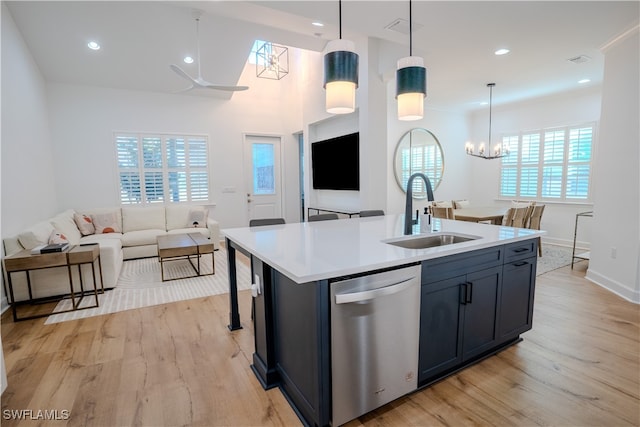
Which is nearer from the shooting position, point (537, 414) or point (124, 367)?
point (537, 414)

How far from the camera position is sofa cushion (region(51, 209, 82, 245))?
13.9ft

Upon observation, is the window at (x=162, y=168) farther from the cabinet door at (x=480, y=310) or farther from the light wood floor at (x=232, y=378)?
the cabinet door at (x=480, y=310)

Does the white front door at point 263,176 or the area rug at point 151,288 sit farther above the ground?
the white front door at point 263,176

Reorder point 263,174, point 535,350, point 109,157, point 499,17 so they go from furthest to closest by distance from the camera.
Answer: point 263,174
point 109,157
point 499,17
point 535,350

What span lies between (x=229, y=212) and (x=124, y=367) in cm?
485

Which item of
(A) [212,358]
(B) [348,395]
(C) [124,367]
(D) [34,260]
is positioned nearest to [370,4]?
(B) [348,395]

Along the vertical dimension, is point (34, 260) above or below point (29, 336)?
above

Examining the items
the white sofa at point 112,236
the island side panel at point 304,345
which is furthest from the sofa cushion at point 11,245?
the island side panel at point 304,345

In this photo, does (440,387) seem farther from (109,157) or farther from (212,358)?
(109,157)

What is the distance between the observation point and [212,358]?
2.31 meters

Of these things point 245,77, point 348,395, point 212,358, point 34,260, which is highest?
point 245,77

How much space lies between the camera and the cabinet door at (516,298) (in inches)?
87.0

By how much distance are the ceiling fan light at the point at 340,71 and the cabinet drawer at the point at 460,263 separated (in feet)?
3.59

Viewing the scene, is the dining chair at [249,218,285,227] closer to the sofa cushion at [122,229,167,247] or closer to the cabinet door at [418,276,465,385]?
the cabinet door at [418,276,465,385]
